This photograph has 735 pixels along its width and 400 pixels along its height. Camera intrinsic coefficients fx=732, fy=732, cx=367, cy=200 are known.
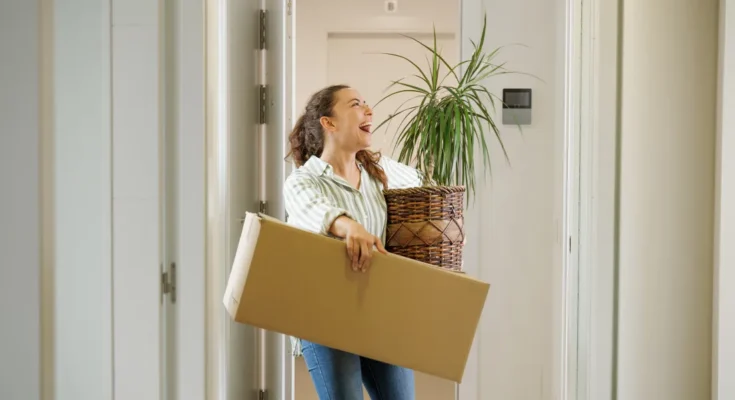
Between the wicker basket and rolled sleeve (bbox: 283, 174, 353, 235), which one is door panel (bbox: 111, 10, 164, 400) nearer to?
rolled sleeve (bbox: 283, 174, 353, 235)

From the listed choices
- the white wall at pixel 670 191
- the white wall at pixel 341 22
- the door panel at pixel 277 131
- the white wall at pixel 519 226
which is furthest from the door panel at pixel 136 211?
A: the white wall at pixel 341 22

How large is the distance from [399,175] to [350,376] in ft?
1.87

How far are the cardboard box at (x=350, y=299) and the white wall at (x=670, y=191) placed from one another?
0.68 meters

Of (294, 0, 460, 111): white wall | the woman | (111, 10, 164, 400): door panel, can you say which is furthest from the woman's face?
(294, 0, 460, 111): white wall

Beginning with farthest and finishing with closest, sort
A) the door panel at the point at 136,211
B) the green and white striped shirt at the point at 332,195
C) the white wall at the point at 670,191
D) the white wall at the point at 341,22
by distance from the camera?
the white wall at the point at 341,22 → the white wall at the point at 670,191 → the green and white striped shirt at the point at 332,195 → the door panel at the point at 136,211

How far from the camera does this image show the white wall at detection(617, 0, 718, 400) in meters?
1.94

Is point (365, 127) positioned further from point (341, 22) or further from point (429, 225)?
point (341, 22)

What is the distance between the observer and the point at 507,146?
3.04 meters

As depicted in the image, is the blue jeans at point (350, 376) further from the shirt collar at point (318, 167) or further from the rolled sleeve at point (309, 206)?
the shirt collar at point (318, 167)

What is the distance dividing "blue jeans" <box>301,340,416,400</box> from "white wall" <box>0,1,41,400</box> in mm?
1105

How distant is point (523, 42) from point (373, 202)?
1439 mm

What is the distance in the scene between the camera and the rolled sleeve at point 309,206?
169 cm

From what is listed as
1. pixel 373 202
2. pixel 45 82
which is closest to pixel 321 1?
pixel 373 202

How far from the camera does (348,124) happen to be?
6.51 ft
